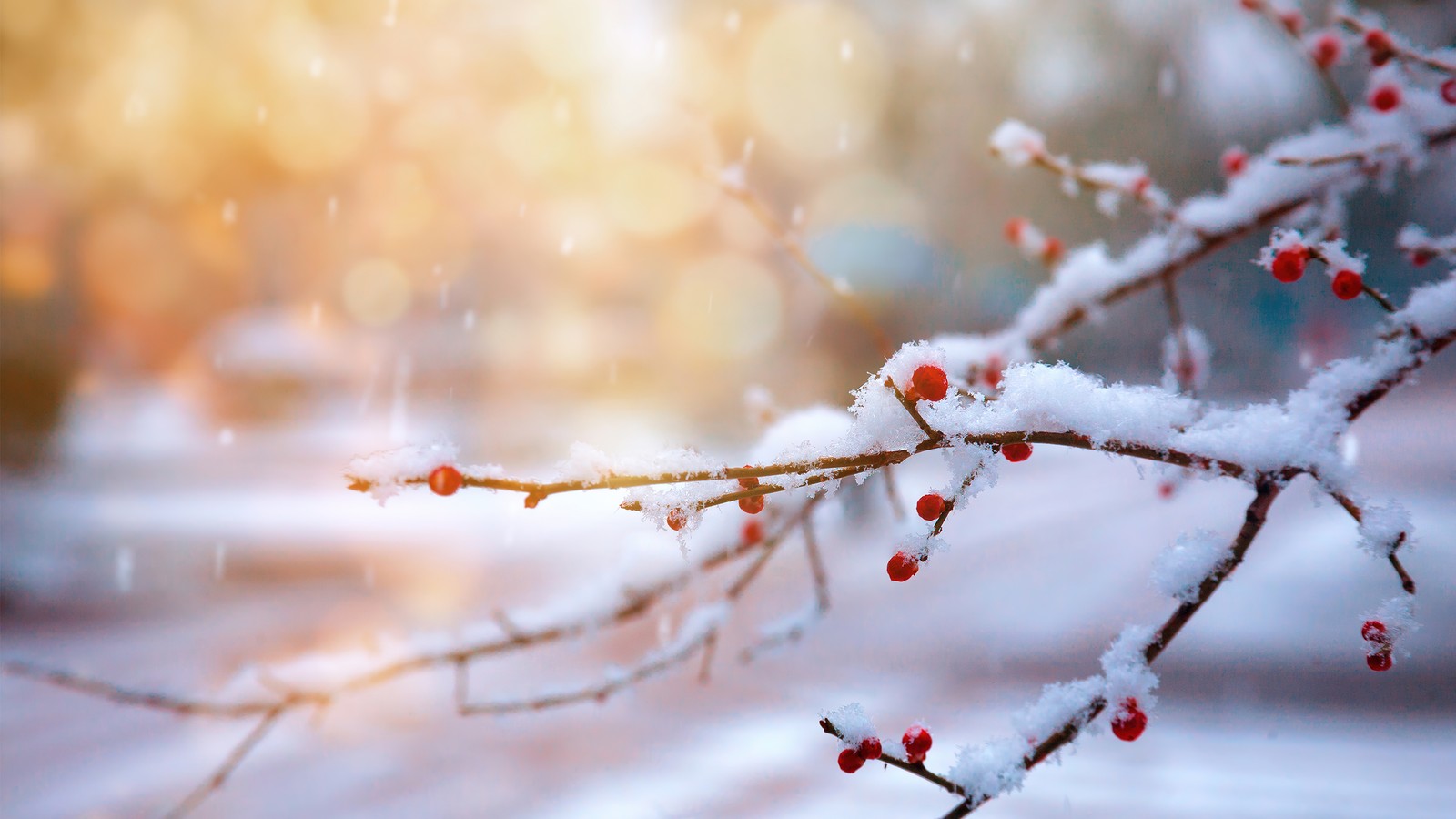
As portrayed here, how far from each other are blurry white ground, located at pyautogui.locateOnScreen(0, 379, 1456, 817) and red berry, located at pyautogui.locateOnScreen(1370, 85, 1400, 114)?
921 millimetres

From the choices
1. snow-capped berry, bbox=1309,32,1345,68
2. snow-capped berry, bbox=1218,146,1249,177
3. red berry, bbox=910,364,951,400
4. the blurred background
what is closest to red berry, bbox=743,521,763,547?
the blurred background

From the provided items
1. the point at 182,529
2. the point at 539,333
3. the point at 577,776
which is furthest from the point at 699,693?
the point at 539,333

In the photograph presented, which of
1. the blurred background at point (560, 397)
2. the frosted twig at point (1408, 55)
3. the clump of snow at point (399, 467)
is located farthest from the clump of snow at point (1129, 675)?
the frosted twig at point (1408, 55)

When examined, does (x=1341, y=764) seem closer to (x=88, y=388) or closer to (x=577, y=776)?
(x=577, y=776)

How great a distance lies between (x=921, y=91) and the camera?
32.6 feet

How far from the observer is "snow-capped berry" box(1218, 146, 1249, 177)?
1.72m

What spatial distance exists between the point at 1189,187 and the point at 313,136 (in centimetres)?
1129

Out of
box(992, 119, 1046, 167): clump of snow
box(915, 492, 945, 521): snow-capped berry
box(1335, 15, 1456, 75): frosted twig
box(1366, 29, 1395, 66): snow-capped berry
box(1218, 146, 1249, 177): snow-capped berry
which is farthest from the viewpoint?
box(1218, 146, 1249, 177): snow-capped berry

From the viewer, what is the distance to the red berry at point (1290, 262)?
80 cm

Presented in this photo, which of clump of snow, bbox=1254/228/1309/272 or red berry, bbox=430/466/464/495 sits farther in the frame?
clump of snow, bbox=1254/228/1309/272

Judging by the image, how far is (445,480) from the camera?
0.64 meters

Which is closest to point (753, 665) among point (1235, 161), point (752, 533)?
point (752, 533)

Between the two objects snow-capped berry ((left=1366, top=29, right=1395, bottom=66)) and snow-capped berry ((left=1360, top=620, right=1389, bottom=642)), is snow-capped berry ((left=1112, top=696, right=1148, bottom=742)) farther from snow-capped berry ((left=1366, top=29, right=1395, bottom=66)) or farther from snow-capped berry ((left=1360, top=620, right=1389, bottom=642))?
snow-capped berry ((left=1366, top=29, right=1395, bottom=66))

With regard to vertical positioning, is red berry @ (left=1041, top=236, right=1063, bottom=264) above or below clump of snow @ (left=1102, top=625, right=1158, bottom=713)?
above
